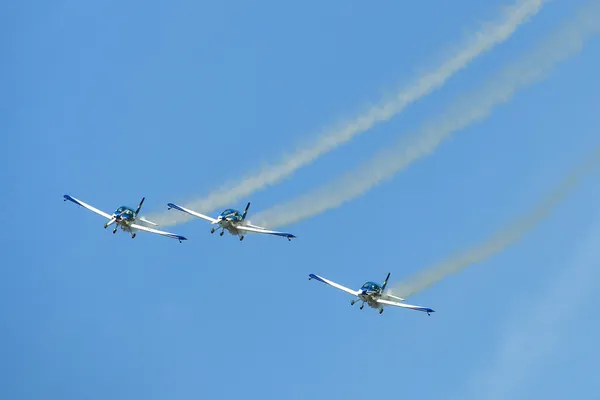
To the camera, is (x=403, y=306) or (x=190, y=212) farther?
(x=190, y=212)

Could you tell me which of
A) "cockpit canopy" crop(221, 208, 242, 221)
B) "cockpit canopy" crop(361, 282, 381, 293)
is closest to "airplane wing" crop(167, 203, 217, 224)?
"cockpit canopy" crop(221, 208, 242, 221)

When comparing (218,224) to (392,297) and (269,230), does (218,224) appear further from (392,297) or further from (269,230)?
(392,297)

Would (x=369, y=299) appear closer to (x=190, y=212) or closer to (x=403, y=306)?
(x=403, y=306)

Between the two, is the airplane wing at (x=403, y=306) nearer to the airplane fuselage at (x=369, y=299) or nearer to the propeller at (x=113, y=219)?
the airplane fuselage at (x=369, y=299)

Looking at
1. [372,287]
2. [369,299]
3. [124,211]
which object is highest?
[124,211]

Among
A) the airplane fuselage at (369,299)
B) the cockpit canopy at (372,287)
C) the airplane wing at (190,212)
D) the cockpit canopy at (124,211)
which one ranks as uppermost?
the airplane wing at (190,212)

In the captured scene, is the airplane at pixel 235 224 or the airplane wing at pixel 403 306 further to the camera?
the airplane at pixel 235 224

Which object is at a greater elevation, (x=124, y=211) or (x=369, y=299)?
(x=124, y=211)

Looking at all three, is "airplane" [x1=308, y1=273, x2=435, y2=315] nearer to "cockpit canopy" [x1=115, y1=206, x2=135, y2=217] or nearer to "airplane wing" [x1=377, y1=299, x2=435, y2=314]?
"airplane wing" [x1=377, y1=299, x2=435, y2=314]

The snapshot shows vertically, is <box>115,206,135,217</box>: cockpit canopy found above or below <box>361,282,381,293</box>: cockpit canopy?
above

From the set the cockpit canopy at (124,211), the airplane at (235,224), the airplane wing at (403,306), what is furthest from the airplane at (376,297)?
the cockpit canopy at (124,211)

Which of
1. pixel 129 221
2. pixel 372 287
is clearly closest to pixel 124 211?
pixel 129 221

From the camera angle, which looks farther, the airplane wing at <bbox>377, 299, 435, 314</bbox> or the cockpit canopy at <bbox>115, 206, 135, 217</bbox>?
the cockpit canopy at <bbox>115, 206, 135, 217</bbox>

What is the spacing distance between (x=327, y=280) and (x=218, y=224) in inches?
423
